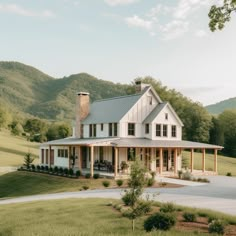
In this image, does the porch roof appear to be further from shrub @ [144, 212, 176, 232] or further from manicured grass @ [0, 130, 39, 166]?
manicured grass @ [0, 130, 39, 166]

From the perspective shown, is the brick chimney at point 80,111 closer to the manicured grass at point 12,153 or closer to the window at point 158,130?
the window at point 158,130

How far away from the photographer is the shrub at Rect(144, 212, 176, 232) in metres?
14.1

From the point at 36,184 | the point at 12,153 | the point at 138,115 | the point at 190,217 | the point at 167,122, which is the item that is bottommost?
the point at 36,184

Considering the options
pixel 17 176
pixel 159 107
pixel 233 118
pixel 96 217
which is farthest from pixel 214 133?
pixel 96 217

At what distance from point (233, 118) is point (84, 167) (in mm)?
58405

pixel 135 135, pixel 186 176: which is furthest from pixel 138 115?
pixel 186 176

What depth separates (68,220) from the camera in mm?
16484

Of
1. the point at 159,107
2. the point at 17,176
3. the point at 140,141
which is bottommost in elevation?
the point at 17,176

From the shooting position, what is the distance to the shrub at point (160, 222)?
46.2ft

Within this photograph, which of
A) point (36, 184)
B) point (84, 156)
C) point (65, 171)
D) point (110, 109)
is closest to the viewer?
point (36, 184)

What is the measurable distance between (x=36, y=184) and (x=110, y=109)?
12.7 metres

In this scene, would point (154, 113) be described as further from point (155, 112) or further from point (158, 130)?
point (158, 130)

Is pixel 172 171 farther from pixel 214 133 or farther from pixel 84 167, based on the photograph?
pixel 214 133

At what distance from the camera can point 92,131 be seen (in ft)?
153
